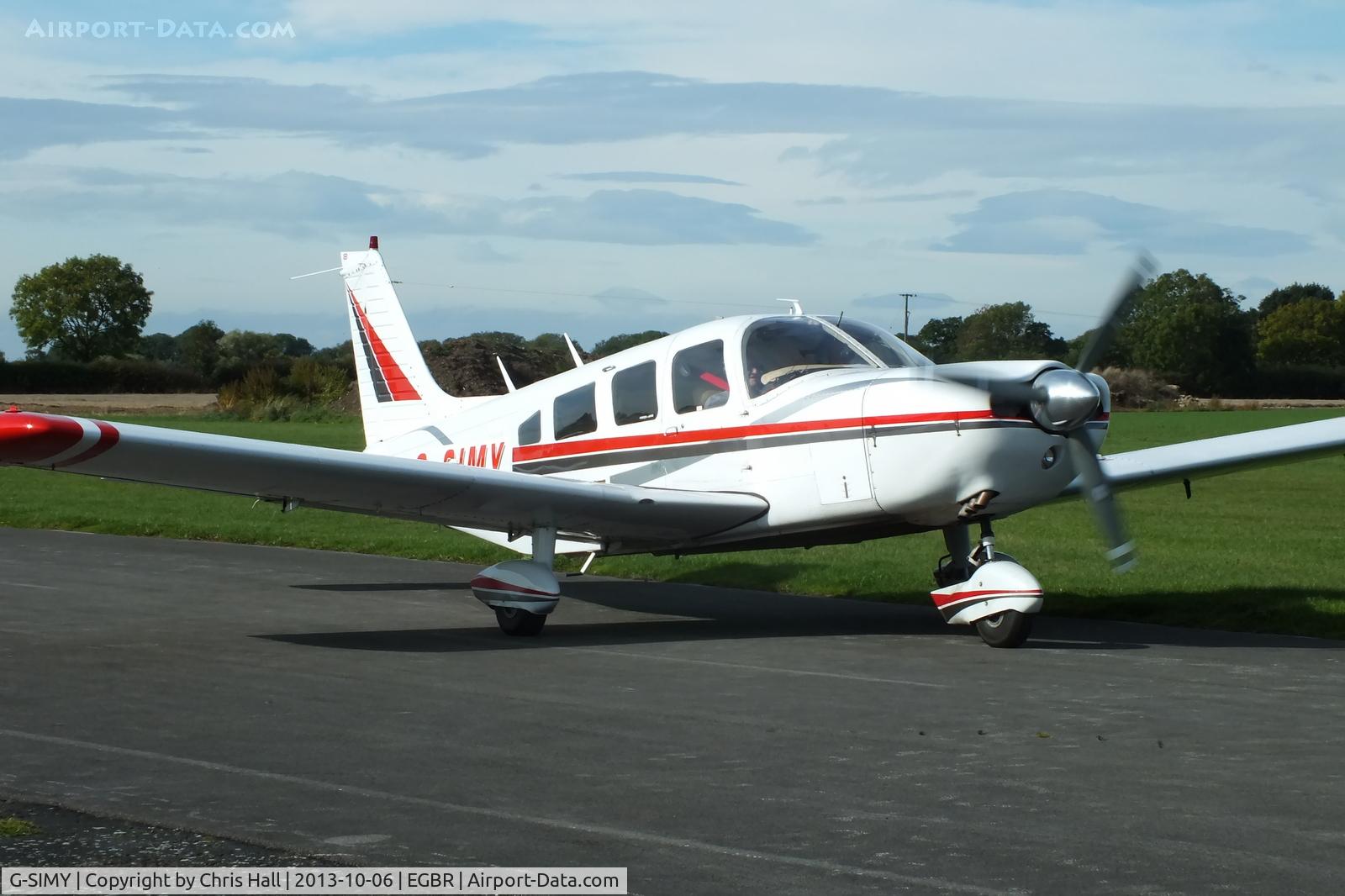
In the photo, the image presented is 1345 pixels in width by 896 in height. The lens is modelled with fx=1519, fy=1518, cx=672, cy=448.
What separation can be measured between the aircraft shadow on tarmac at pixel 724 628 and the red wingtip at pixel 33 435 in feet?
7.83

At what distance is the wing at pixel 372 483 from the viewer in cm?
937

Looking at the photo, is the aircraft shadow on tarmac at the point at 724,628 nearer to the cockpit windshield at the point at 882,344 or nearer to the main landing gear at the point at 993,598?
the main landing gear at the point at 993,598

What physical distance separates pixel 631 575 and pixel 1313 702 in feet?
28.1

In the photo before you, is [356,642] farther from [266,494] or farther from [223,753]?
[223,753]

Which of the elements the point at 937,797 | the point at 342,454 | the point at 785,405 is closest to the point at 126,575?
the point at 342,454

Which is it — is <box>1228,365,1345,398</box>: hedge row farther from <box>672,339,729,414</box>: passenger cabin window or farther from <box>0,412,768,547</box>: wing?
<box>0,412,768,547</box>: wing

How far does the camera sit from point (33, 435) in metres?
8.99

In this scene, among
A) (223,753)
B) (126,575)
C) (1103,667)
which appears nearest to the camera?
(223,753)

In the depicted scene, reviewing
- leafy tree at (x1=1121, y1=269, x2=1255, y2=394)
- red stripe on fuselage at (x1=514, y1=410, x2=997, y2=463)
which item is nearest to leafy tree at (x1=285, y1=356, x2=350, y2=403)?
leafy tree at (x1=1121, y1=269, x2=1255, y2=394)

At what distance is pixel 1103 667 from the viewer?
9891 millimetres

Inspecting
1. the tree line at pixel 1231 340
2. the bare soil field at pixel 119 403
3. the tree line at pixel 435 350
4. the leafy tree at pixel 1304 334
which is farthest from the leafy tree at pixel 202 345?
the leafy tree at pixel 1304 334

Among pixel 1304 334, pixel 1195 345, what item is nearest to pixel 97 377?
pixel 1195 345

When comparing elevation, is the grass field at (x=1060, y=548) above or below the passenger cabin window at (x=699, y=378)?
below

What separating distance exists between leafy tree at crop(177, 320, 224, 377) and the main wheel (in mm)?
97143
